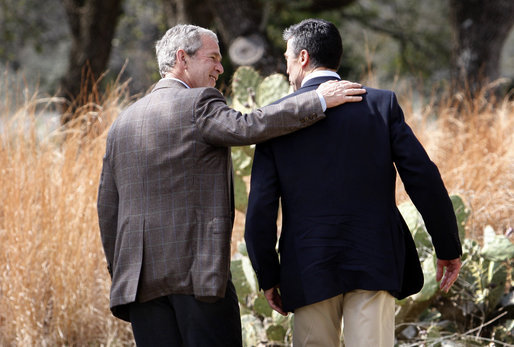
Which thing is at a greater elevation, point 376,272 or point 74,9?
point 74,9

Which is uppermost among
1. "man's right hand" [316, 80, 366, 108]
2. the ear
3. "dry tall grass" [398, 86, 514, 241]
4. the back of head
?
the back of head

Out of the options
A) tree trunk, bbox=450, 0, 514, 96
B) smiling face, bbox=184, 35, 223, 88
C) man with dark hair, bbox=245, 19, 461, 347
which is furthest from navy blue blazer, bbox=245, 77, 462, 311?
tree trunk, bbox=450, 0, 514, 96

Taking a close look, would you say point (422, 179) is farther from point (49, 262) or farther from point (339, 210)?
point (49, 262)

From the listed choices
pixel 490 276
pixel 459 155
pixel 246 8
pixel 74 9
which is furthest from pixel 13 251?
pixel 74 9

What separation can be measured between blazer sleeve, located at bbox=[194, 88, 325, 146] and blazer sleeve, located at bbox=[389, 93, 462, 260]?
Answer: 0.31 m

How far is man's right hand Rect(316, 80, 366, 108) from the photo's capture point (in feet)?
8.11

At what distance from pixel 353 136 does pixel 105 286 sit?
95.2 inches

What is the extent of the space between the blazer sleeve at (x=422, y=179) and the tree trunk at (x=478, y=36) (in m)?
5.73

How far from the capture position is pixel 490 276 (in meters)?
3.78

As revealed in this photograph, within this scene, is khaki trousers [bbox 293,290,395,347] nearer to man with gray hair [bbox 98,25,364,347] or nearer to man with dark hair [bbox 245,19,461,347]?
man with dark hair [bbox 245,19,461,347]

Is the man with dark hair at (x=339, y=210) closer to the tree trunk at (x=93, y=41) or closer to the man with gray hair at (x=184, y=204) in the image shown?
the man with gray hair at (x=184, y=204)

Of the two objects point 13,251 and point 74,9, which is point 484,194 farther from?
point 74,9

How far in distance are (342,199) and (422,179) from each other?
312 millimetres

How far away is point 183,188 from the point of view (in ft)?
8.16
